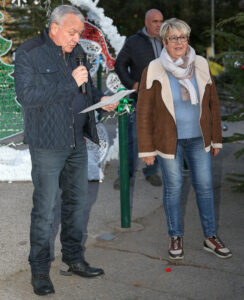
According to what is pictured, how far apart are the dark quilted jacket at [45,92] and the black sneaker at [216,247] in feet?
5.41

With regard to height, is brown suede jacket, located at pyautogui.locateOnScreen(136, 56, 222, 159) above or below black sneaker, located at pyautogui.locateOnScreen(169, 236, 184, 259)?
above

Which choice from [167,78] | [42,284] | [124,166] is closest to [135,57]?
[124,166]

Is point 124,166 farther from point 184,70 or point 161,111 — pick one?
point 184,70

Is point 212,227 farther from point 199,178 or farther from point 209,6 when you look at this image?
point 209,6

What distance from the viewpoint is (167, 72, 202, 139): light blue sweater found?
444cm

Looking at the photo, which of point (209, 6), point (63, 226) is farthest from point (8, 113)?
point (209, 6)

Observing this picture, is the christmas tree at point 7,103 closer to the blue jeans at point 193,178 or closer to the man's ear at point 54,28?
the blue jeans at point 193,178

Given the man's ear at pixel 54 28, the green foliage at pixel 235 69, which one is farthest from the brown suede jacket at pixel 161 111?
the green foliage at pixel 235 69

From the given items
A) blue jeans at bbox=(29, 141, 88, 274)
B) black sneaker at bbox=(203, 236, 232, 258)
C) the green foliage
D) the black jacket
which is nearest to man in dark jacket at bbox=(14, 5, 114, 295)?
blue jeans at bbox=(29, 141, 88, 274)

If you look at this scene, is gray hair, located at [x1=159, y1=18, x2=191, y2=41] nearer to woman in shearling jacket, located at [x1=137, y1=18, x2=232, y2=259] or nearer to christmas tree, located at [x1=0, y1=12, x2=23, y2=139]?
woman in shearling jacket, located at [x1=137, y1=18, x2=232, y2=259]

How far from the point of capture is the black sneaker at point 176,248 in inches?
183

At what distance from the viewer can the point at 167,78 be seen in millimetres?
4465

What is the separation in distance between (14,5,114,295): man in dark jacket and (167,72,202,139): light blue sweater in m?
0.59

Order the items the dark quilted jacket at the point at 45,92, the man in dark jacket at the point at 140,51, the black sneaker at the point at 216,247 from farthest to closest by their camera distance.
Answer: the man in dark jacket at the point at 140,51, the black sneaker at the point at 216,247, the dark quilted jacket at the point at 45,92
